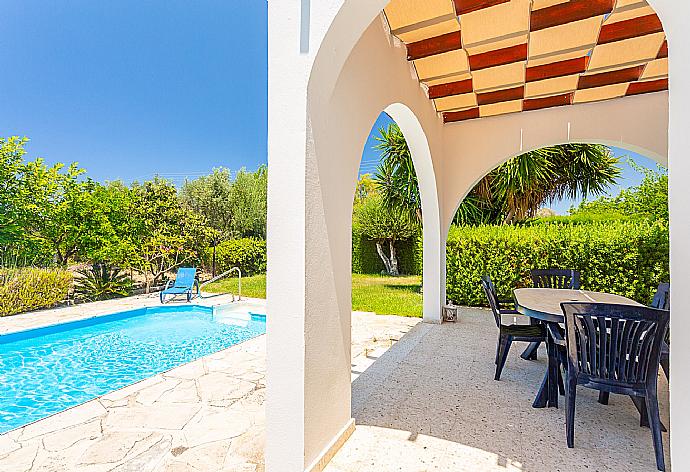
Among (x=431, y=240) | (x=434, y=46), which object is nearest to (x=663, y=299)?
(x=431, y=240)

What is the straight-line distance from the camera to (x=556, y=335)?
3.57m

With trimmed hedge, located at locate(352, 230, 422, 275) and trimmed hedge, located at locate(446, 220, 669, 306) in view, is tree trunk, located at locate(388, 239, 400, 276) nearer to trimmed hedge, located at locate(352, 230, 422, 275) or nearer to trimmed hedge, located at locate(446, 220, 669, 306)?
trimmed hedge, located at locate(352, 230, 422, 275)

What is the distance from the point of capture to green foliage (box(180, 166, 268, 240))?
18000mm

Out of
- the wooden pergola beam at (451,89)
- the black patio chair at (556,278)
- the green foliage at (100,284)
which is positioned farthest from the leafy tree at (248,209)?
the black patio chair at (556,278)

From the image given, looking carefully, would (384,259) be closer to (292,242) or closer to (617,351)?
(617,351)

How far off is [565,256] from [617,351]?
5.97m

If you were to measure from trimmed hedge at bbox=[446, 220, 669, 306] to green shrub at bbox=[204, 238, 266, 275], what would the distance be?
9.46 metres

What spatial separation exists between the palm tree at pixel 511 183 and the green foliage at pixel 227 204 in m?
9.02

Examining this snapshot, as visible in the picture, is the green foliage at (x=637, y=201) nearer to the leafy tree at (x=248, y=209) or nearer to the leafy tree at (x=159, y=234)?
the leafy tree at (x=248, y=209)

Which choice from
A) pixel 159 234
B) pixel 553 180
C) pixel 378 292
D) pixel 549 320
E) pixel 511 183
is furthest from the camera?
pixel 159 234

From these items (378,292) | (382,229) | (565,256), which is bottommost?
(378,292)

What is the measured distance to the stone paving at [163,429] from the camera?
270 centimetres

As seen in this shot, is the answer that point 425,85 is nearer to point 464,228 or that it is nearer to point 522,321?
point 464,228

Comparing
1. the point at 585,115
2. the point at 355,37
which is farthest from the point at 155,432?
the point at 585,115
